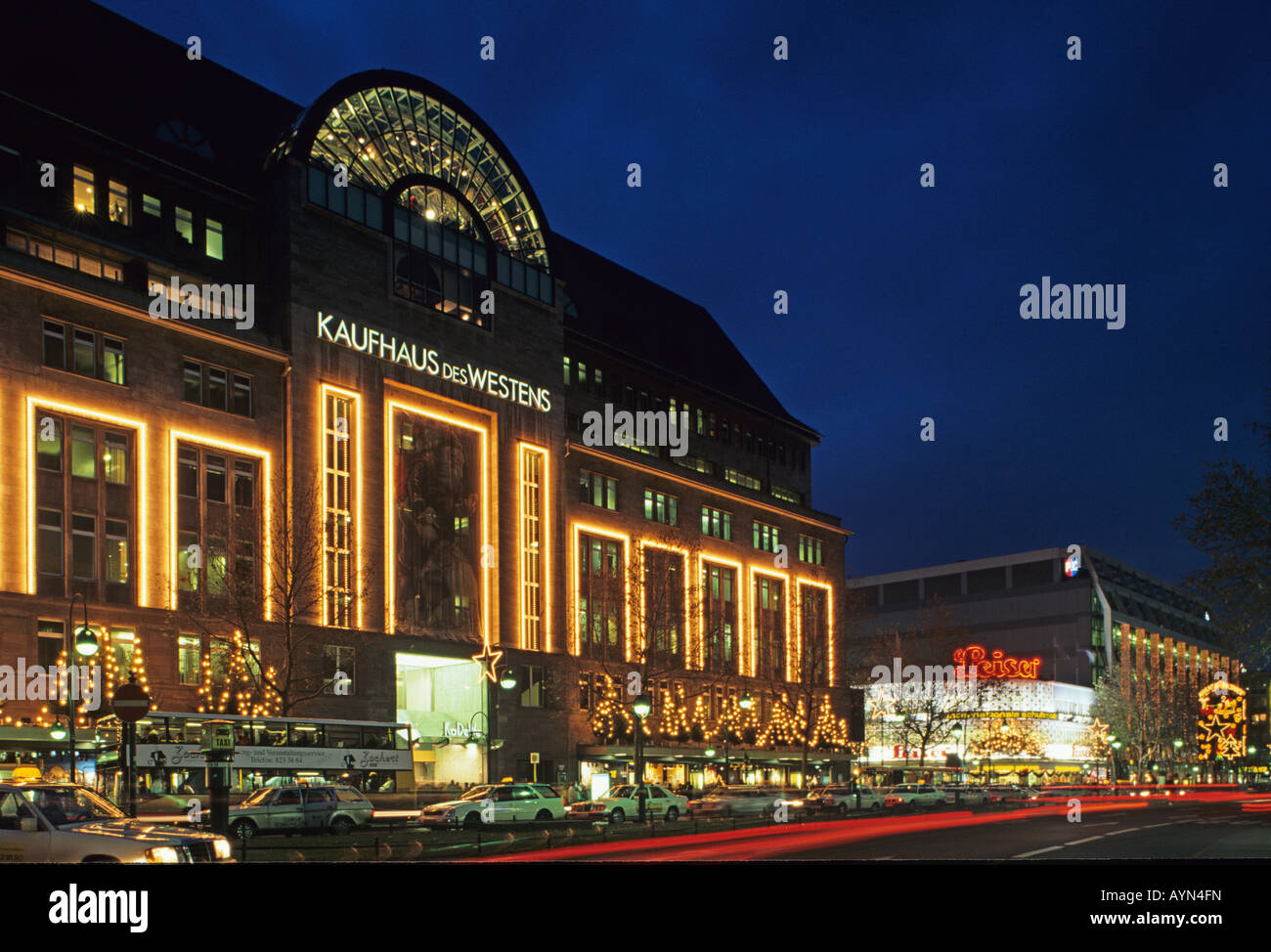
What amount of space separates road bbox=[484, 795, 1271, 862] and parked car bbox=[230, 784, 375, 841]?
1147 cm

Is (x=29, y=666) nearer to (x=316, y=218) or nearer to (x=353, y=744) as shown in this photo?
(x=353, y=744)

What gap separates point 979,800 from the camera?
69.4 m

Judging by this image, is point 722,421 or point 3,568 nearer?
point 3,568

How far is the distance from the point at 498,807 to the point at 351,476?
89.3 ft

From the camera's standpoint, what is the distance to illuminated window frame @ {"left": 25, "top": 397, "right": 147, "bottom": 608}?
5550cm

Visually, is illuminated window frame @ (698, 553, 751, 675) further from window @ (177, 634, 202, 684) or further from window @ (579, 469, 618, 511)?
window @ (177, 634, 202, 684)

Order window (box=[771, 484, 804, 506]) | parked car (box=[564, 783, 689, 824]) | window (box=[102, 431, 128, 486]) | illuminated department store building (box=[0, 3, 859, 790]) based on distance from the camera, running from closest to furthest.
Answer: parked car (box=[564, 783, 689, 824])
illuminated department store building (box=[0, 3, 859, 790])
window (box=[102, 431, 128, 486])
window (box=[771, 484, 804, 506])

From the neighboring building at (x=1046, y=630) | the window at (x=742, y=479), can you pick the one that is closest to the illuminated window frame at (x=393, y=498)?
the window at (x=742, y=479)

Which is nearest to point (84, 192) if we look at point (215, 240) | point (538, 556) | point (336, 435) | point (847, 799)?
point (215, 240)

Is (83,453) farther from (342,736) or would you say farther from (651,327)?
(651,327)

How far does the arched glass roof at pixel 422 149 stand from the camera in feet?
232

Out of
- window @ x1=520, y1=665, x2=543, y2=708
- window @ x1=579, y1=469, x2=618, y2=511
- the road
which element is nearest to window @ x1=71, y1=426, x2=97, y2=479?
window @ x1=520, y1=665, x2=543, y2=708
